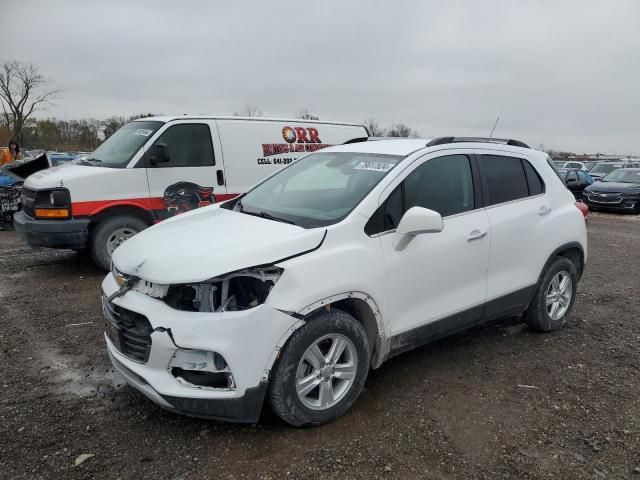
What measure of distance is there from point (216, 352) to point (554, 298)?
11.5 ft

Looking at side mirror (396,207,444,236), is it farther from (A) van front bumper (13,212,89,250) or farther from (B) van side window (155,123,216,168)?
(A) van front bumper (13,212,89,250)

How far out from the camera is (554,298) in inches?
184

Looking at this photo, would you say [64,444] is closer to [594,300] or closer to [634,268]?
[594,300]

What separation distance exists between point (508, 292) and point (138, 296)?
2.93m

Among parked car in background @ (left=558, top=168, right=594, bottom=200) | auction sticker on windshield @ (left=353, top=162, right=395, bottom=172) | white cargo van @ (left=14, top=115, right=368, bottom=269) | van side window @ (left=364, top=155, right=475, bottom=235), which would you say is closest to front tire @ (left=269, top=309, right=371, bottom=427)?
van side window @ (left=364, top=155, right=475, bottom=235)

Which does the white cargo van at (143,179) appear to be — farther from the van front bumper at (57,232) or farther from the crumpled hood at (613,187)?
the crumpled hood at (613,187)

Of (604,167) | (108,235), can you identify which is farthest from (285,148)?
(604,167)

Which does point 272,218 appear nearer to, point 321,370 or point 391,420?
point 321,370

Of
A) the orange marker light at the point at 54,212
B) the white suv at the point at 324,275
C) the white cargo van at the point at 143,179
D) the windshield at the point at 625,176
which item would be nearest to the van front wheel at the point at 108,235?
the white cargo van at the point at 143,179

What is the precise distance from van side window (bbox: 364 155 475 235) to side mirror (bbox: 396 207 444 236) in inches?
6.2

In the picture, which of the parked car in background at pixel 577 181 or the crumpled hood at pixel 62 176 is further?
the parked car in background at pixel 577 181

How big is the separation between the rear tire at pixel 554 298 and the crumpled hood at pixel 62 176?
18.0 feet

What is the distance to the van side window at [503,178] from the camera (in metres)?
4.01

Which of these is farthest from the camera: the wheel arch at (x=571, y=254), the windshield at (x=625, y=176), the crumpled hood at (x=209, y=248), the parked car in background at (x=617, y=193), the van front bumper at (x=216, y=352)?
the windshield at (x=625, y=176)
